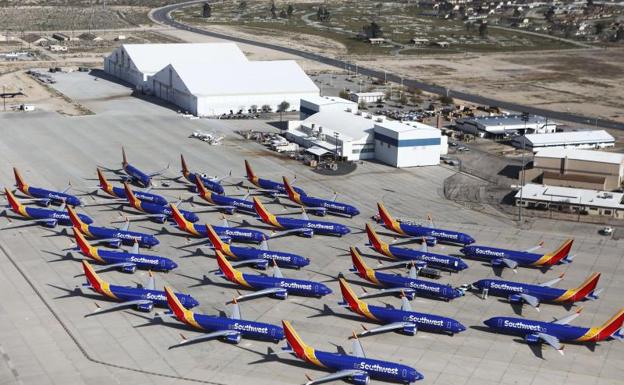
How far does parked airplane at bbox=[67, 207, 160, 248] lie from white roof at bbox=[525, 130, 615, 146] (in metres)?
82.5

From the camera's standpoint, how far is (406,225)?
4023 inches

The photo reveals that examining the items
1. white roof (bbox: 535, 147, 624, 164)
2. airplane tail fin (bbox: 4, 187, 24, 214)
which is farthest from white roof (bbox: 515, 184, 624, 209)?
airplane tail fin (bbox: 4, 187, 24, 214)

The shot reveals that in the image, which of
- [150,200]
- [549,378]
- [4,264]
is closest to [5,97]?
[150,200]

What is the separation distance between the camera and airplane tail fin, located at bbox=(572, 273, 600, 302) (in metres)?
81.2

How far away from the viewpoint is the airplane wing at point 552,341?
71.4m

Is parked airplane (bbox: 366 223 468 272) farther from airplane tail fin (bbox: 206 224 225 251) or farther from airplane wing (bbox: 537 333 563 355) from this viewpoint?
airplane wing (bbox: 537 333 563 355)

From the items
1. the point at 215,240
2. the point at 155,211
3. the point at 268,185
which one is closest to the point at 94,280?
the point at 215,240

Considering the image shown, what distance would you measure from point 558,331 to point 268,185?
56.4 meters

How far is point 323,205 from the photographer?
110875 millimetres

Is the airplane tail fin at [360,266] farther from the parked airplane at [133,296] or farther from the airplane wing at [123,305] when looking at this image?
the airplane wing at [123,305]

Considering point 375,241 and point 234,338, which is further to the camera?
point 375,241

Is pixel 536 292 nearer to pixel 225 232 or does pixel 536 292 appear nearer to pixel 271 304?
pixel 271 304

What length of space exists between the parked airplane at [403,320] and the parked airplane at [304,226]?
24645 mm

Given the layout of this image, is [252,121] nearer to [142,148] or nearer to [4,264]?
[142,148]
